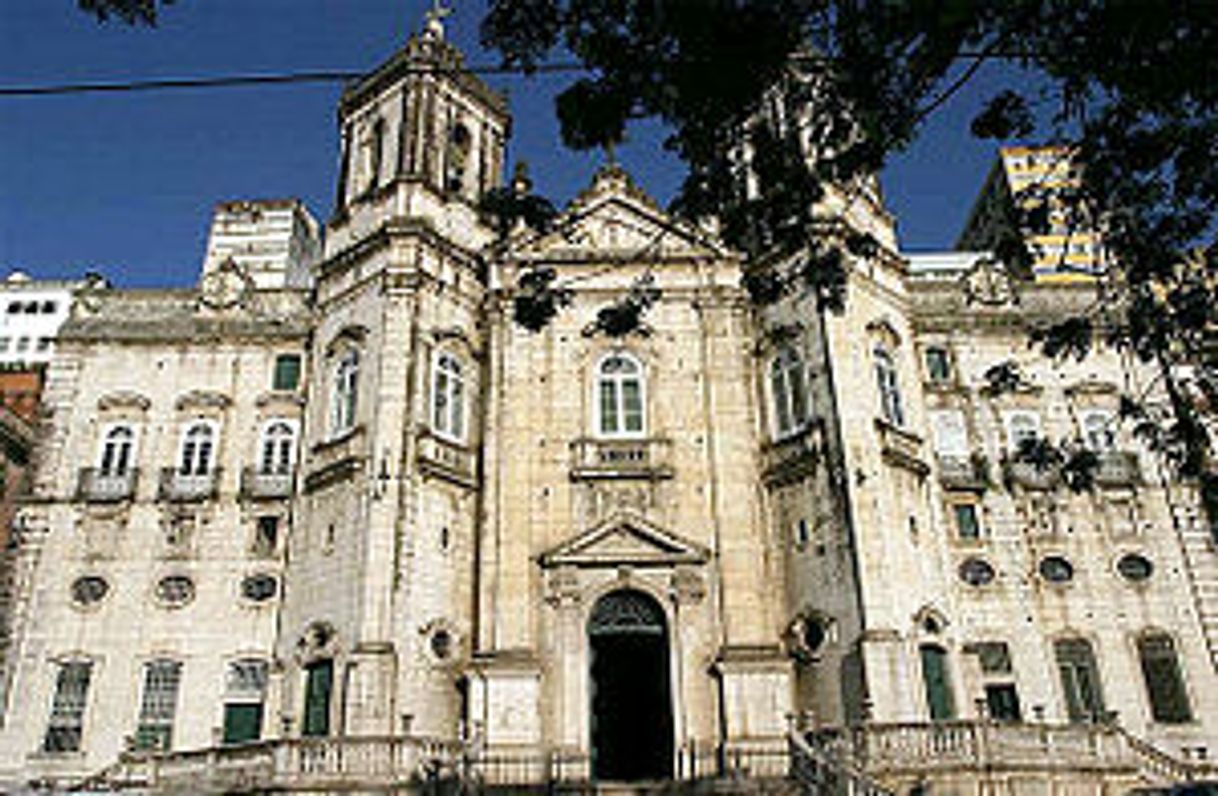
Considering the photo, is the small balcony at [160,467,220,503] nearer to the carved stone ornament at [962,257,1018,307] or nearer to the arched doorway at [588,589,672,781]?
the arched doorway at [588,589,672,781]

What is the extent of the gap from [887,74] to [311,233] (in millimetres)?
50385

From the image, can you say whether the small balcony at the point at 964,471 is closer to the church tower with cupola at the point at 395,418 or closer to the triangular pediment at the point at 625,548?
the triangular pediment at the point at 625,548

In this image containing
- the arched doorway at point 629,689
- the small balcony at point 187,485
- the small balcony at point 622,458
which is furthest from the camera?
the small balcony at point 187,485

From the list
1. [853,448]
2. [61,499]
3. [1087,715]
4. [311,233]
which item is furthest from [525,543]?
[311,233]

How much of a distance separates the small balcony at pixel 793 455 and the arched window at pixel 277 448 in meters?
13.1

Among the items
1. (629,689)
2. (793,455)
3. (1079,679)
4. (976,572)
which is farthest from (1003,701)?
(629,689)

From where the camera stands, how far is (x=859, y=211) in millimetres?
29656

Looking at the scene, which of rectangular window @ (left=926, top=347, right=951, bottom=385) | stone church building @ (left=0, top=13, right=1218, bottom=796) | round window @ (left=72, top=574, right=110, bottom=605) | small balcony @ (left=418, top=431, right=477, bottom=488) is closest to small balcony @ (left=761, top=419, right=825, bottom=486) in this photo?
stone church building @ (left=0, top=13, right=1218, bottom=796)

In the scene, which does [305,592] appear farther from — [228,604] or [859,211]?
[859,211]

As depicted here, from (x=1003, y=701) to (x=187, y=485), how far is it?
73.9ft

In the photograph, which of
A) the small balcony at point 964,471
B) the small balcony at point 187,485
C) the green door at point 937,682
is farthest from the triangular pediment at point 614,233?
the green door at point 937,682

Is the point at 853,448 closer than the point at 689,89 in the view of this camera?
No

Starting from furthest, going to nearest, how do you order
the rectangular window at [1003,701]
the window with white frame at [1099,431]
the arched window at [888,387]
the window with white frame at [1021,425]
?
the window with white frame at [1021,425] < the window with white frame at [1099,431] < the arched window at [888,387] < the rectangular window at [1003,701]

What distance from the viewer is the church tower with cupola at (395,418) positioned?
23516mm
